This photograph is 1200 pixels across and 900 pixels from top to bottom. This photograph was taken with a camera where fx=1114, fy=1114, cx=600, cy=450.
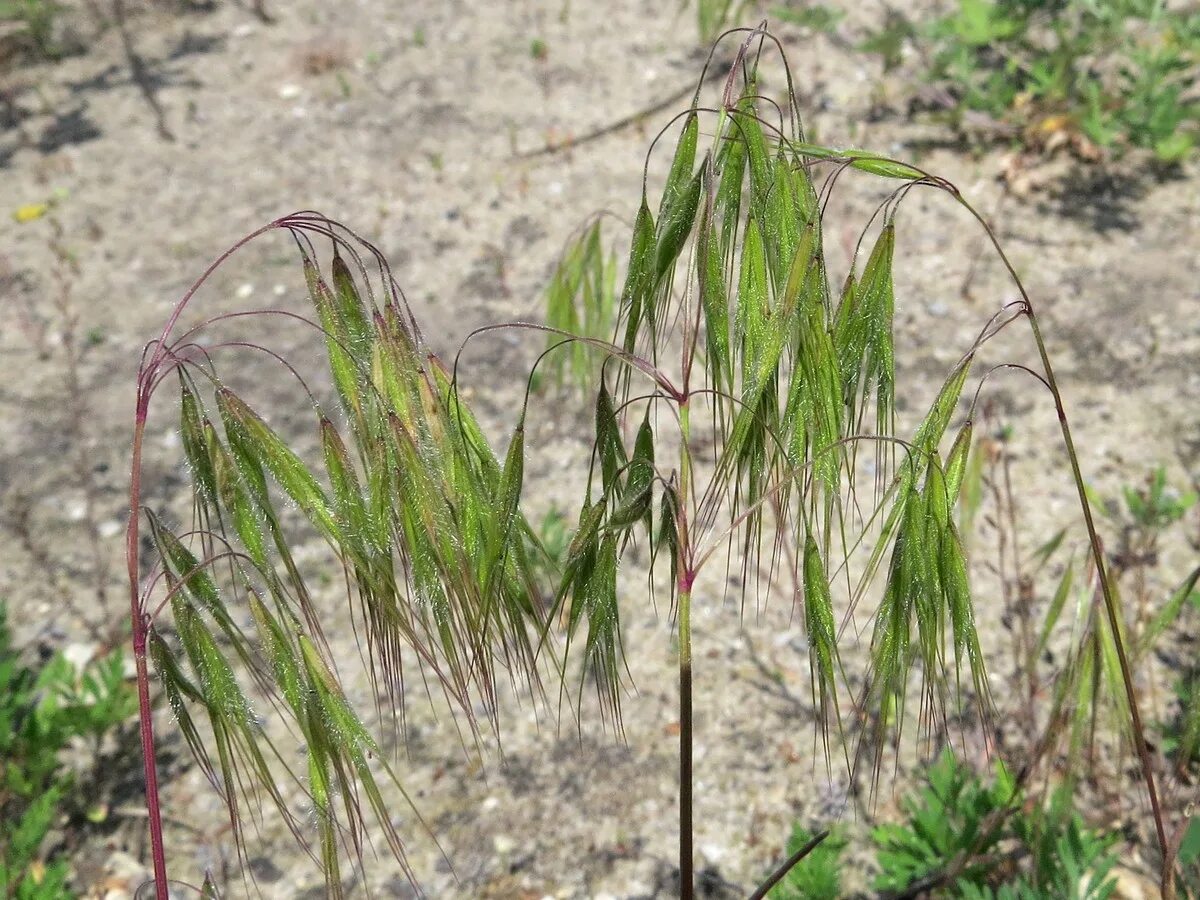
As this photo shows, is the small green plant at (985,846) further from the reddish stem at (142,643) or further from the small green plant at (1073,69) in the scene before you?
the small green plant at (1073,69)

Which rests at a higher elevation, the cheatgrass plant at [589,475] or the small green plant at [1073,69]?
the small green plant at [1073,69]

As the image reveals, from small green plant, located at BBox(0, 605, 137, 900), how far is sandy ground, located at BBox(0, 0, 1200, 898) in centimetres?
17

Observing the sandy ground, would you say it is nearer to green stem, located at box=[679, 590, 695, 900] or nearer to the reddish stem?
green stem, located at box=[679, 590, 695, 900]

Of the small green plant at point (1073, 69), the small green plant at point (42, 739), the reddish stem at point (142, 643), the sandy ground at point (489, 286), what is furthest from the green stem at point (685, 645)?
the small green plant at point (1073, 69)

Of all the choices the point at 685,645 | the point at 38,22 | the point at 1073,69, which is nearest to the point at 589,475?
the point at 685,645

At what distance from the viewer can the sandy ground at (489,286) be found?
2.49 meters

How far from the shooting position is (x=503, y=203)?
4.54m

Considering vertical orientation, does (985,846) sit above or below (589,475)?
below

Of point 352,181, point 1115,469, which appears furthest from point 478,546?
point 352,181

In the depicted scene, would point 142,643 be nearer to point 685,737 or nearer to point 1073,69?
point 685,737

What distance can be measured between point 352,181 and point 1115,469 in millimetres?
3236

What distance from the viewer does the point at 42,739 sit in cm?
246

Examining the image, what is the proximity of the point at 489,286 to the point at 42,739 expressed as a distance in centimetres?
226

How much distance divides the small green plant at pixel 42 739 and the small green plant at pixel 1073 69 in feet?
11.8
